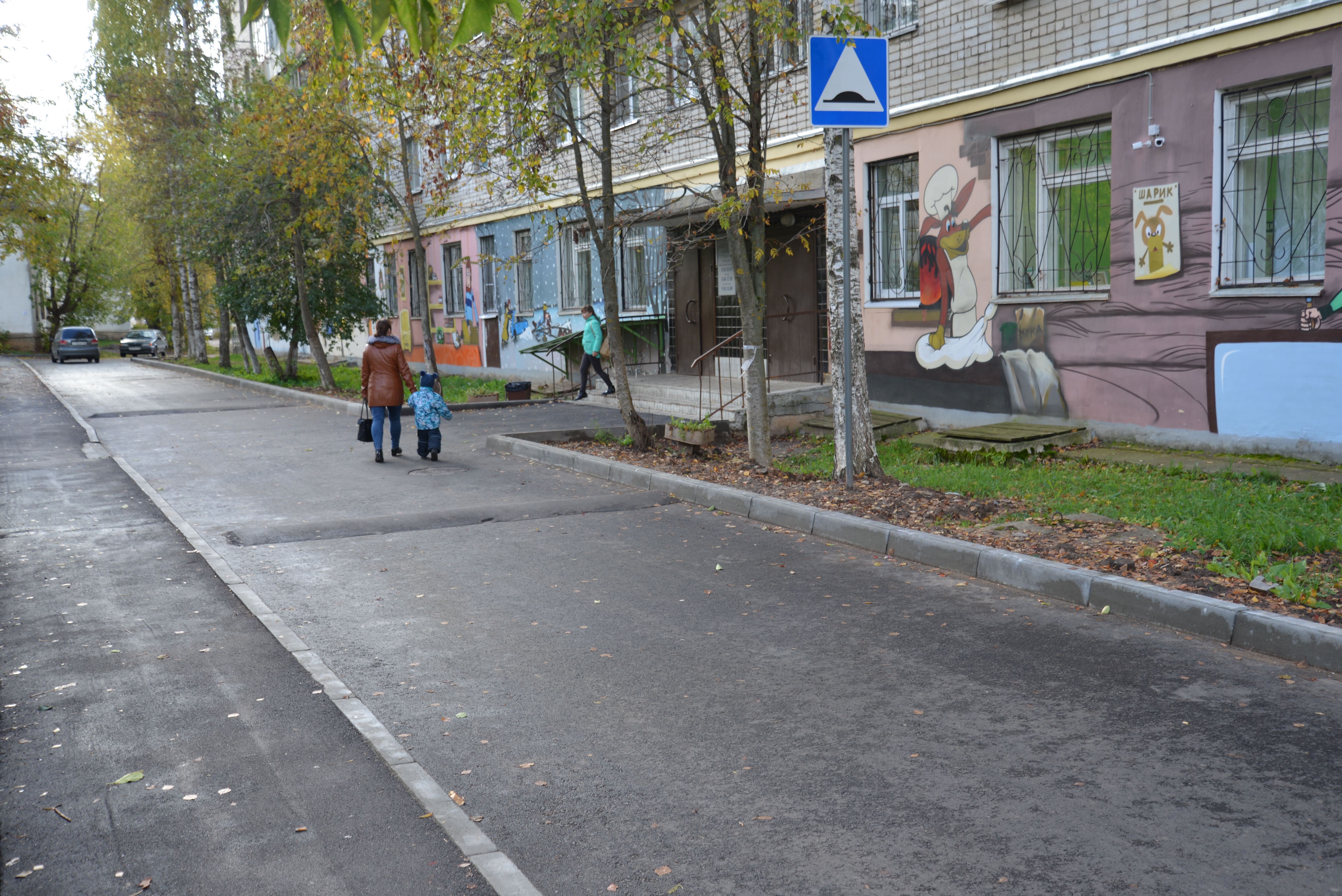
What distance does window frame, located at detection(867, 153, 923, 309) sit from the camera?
14.4 m

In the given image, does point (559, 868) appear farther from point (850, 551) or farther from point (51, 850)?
point (850, 551)

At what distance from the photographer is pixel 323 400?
21516 millimetres

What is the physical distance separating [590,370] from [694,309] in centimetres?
227

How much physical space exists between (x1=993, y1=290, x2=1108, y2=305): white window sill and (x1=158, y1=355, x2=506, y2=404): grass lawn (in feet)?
29.8

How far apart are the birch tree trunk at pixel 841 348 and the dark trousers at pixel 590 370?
10231 millimetres

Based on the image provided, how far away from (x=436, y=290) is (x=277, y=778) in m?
27.3

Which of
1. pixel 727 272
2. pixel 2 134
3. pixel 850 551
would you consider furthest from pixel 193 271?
pixel 850 551

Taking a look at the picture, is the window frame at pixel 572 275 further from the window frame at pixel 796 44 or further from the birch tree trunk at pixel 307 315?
the window frame at pixel 796 44

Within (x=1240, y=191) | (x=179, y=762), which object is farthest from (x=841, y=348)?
(x=179, y=762)

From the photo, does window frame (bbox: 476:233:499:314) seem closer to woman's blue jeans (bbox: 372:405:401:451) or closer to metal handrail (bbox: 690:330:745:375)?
metal handrail (bbox: 690:330:745:375)

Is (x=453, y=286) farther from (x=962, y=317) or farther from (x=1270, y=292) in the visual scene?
(x=1270, y=292)

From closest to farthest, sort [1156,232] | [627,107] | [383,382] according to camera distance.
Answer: [1156,232] < [383,382] < [627,107]

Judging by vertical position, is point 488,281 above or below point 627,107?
below

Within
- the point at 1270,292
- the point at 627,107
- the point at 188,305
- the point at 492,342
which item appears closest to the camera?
the point at 1270,292
